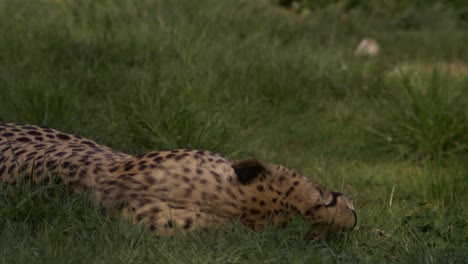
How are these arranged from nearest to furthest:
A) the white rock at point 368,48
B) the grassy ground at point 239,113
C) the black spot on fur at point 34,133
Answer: the grassy ground at point 239,113, the black spot on fur at point 34,133, the white rock at point 368,48

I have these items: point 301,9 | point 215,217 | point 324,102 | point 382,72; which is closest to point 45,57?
point 324,102

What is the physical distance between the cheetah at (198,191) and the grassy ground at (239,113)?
0.08 metres

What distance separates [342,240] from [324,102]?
3117 millimetres

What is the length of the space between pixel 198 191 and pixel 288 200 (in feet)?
1.25

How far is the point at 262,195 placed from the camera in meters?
3.62

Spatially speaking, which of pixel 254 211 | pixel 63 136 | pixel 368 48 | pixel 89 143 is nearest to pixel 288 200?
pixel 254 211

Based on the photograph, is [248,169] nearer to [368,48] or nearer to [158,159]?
[158,159]

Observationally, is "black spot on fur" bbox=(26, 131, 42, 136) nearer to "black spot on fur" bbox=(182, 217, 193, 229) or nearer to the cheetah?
the cheetah

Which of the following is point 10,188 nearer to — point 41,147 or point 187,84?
point 41,147

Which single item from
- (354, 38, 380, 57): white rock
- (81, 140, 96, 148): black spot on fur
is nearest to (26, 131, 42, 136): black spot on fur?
(81, 140, 96, 148): black spot on fur

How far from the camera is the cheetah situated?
11.8 ft

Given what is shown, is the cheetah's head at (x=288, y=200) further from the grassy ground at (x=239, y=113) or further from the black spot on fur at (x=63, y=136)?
the black spot on fur at (x=63, y=136)

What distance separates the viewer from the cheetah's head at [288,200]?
3578 mm

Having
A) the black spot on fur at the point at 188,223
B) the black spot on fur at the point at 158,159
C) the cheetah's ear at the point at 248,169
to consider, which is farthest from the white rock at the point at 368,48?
the black spot on fur at the point at 188,223
